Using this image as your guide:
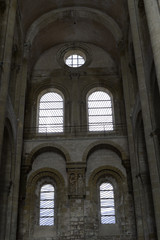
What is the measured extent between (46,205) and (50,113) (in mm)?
5513

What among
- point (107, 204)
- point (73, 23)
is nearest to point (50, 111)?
point (73, 23)

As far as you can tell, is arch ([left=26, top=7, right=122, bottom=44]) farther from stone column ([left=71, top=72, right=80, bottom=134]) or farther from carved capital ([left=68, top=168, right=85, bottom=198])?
carved capital ([left=68, top=168, right=85, bottom=198])

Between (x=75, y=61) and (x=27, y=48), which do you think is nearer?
(x=27, y=48)

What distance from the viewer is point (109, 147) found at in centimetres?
Result: 1706

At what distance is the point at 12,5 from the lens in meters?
14.3

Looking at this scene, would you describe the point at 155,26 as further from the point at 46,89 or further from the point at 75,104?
the point at 46,89

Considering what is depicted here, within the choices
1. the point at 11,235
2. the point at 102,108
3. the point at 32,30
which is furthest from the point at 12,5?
the point at 11,235

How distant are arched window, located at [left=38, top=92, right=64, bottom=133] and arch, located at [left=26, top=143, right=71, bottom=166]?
5.01ft

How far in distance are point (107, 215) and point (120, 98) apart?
6.98 meters

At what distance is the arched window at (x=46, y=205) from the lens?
15805mm

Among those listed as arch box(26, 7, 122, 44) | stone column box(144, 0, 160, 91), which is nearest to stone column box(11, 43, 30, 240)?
arch box(26, 7, 122, 44)

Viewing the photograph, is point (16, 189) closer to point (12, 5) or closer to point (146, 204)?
point (146, 204)

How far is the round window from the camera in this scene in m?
20.7

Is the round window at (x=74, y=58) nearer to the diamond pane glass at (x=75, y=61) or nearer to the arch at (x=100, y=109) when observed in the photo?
the diamond pane glass at (x=75, y=61)
